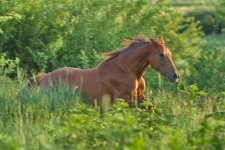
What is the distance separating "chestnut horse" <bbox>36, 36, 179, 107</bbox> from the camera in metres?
11.1

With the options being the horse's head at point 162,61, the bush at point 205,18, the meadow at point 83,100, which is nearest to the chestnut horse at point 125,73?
the horse's head at point 162,61

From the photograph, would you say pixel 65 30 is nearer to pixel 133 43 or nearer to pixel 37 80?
pixel 37 80

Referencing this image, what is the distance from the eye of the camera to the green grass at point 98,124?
7.14m

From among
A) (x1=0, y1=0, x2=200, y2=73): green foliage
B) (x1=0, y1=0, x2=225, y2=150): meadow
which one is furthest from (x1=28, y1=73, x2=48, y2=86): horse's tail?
(x1=0, y1=0, x2=200, y2=73): green foliage

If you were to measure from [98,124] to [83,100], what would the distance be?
3000 millimetres

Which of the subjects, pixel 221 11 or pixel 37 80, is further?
pixel 221 11

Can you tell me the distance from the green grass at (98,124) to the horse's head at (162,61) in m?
0.38

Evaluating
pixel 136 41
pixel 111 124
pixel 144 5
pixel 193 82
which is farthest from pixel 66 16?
pixel 111 124

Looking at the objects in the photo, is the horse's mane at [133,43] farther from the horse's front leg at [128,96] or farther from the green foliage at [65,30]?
the green foliage at [65,30]

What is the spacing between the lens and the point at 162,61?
1109 centimetres

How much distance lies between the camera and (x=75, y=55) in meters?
15.0

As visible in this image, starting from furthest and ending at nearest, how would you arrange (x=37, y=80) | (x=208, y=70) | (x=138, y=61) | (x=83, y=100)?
1. (x=208, y=70)
2. (x=37, y=80)
3. (x=138, y=61)
4. (x=83, y=100)

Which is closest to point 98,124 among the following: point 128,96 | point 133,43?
point 128,96

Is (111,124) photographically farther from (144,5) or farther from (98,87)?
(144,5)
